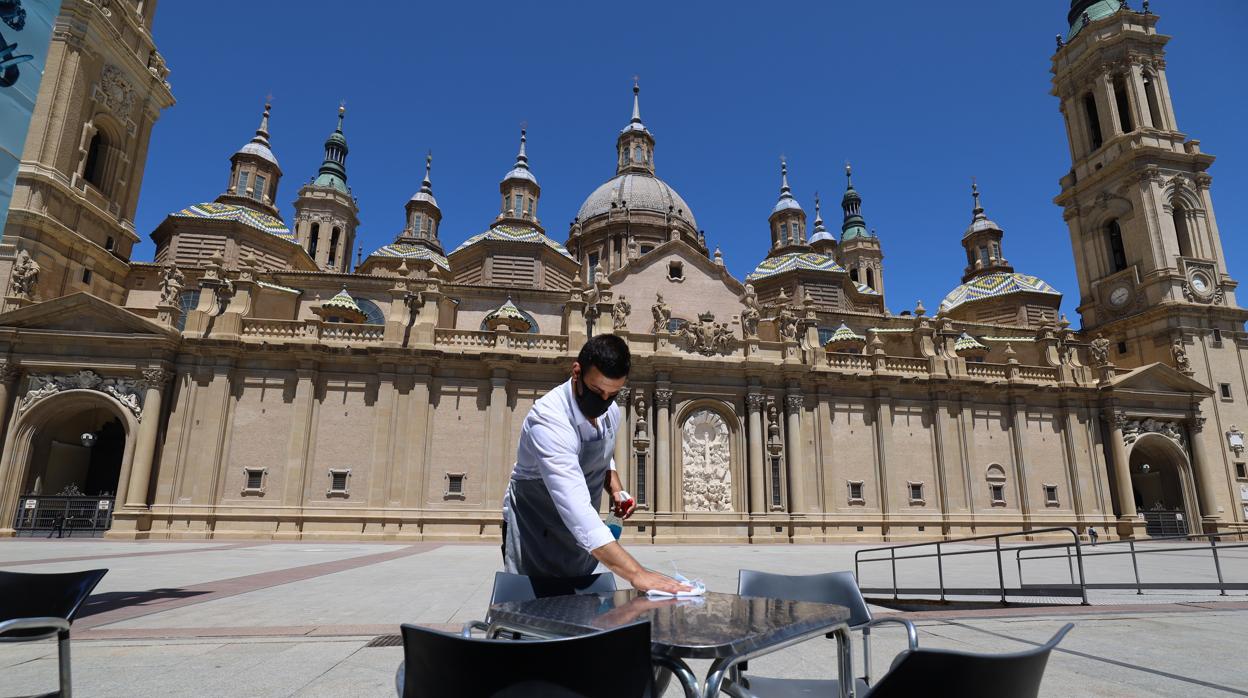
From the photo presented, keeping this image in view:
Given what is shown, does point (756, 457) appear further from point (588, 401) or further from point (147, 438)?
point (588, 401)

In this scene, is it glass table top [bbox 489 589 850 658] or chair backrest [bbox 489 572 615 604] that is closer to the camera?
glass table top [bbox 489 589 850 658]

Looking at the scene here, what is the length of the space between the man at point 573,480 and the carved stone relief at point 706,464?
25.0 meters

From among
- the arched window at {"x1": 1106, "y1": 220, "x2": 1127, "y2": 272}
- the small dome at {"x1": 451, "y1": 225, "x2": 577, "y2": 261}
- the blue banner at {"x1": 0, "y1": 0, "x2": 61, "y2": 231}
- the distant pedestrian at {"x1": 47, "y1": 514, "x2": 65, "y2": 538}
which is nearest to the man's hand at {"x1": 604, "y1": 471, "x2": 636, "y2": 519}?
the blue banner at {"x1": 0, "y1": 0, "x2": 61, "y2": 231}

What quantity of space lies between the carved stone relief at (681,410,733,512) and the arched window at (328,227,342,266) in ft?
118

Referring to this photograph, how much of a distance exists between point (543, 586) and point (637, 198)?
174 ft

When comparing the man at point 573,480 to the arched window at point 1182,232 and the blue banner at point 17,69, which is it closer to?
the blue banner at point 17,69

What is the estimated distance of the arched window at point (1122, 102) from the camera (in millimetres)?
42438

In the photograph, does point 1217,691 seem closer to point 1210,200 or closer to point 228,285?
point 228,285

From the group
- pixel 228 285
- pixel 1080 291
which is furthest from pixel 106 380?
pixel 1080 291

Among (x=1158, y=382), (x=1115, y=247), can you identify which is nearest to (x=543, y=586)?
Result: (x=1158, y=382)

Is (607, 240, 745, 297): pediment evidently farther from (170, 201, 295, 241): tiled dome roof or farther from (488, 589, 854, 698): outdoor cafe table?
(488, 589, 854, 698): outdoor cafe table

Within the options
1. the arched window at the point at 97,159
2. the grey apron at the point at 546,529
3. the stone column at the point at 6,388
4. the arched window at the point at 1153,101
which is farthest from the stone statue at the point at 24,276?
the arched window at the point at 1153,101

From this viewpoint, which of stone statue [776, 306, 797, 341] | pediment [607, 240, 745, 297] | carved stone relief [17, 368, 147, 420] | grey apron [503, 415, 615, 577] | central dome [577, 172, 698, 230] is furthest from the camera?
central dome [577, 172, 698, 230]

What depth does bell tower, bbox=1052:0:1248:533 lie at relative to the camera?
119ft
